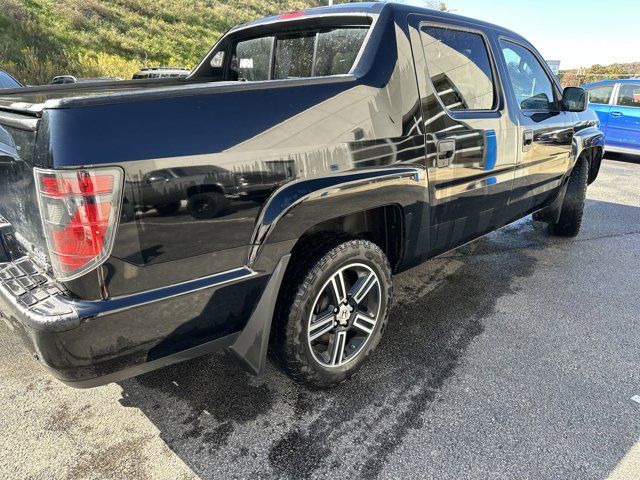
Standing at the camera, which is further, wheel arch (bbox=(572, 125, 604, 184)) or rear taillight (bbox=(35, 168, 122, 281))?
wheel arch (bbox=(572, 125, 604, 184))

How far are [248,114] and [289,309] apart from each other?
85 centimetres

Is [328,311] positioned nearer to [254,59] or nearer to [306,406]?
[306,406]

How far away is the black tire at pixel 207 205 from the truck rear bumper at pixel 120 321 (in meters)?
0.25

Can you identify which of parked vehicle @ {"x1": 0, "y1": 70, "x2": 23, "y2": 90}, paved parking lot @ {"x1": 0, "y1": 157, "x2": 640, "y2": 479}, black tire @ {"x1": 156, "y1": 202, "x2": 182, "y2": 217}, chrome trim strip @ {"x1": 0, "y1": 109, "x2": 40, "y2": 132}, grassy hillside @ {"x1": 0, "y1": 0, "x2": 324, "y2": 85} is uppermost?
grassy hillside @ {"x1": 0, "y1": 0, "x2": 324, "y2": 85}

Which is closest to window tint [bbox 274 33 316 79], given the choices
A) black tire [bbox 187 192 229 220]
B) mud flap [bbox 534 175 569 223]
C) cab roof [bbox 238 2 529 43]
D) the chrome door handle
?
cab roof [bbox 238 2 529 43]

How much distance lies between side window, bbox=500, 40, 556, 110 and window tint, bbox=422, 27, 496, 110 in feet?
1.18

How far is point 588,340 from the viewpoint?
290cm

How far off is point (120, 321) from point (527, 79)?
346 cm

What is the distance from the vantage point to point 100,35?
21.5 m

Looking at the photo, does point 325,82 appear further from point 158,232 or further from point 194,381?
point 194,381

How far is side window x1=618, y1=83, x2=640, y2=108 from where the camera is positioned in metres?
8.64

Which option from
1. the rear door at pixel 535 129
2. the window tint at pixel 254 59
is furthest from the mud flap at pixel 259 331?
the rear door at pixel 535 129

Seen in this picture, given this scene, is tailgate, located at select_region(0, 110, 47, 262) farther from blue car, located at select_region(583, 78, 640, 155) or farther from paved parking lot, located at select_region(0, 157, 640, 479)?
blue car, located at select_region(583, 78, 640, 155)

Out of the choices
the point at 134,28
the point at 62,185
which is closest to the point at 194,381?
the point at 62,185
